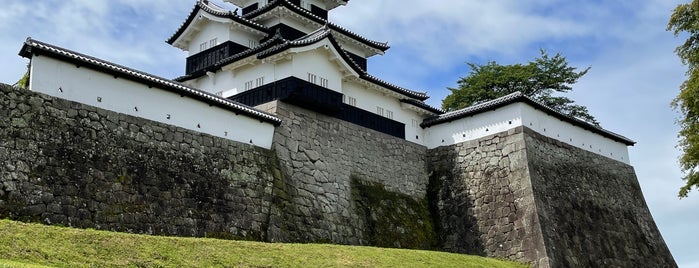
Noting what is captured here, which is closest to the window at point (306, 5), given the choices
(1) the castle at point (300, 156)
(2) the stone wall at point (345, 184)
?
(1) the castle at point (300, 156)

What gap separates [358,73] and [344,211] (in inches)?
192

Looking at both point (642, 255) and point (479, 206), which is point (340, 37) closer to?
point (479, 206)

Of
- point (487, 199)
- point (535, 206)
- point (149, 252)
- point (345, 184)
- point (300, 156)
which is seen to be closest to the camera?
point (149, 252)

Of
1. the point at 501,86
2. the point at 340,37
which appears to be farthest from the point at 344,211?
the point at 501,86

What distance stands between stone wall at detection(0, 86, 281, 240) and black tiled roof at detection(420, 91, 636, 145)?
854 centimetres

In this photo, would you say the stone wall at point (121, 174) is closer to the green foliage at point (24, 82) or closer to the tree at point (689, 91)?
the green foliage at point (24, 82)

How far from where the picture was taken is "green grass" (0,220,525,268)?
1122 cm

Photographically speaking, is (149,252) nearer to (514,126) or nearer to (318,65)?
(318,65)

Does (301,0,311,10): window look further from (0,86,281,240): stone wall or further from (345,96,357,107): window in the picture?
(0,86,281,240): stone wall

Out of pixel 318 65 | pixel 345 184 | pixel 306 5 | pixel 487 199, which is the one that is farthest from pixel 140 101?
pixel 306 5

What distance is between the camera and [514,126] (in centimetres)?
2403

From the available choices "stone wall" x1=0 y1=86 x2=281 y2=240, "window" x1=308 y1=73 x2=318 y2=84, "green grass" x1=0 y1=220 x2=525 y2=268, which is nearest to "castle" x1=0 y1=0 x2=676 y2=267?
"stone wall" x1=0 y1=86 x2=281 y2=240

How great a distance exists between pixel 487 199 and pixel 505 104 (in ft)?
11.1

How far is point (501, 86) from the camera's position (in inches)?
1423
